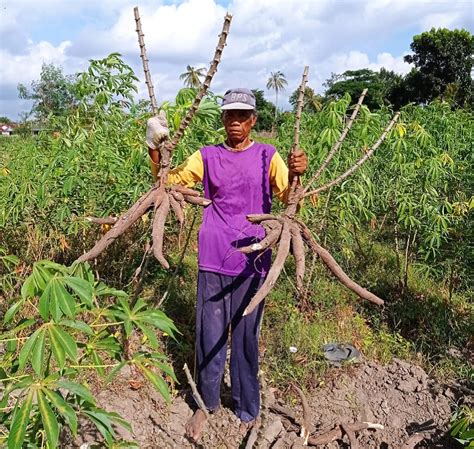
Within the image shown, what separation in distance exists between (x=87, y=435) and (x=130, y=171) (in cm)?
128

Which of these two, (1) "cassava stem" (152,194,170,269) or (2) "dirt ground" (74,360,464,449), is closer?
(1) "cassava stem" (152,194,170,269)

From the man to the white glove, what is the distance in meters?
0.28

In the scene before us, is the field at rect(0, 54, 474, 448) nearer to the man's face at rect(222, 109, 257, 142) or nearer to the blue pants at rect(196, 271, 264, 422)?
the blue pants at rect(196, 271, 264, 422)

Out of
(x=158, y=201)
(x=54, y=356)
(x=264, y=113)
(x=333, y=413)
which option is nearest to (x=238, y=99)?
(x=158, y=201)

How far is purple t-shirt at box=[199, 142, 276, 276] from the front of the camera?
2002mm

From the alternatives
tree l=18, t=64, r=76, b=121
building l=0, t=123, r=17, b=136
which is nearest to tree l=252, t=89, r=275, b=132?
building l=0, t=123, r=17, b=136

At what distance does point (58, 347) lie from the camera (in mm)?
1135

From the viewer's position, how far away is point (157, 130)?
167cm

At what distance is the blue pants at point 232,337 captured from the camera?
2.10 meters

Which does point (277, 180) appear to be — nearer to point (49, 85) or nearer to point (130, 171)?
point (130, 171)

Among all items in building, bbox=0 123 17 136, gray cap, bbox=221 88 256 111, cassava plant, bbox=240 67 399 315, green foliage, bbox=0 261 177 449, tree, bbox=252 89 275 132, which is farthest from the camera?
tree, bbox=252 89 275 132

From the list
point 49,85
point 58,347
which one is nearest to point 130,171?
point 58,347

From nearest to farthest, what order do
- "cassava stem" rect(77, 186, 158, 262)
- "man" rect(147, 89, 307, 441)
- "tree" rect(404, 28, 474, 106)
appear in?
"cassava stem" rect(77, 186, 158, 262) < "man" rect(147, 89, 307, 441) < "tree" rect(404, 28, 474, 106)

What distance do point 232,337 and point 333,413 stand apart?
67cm
